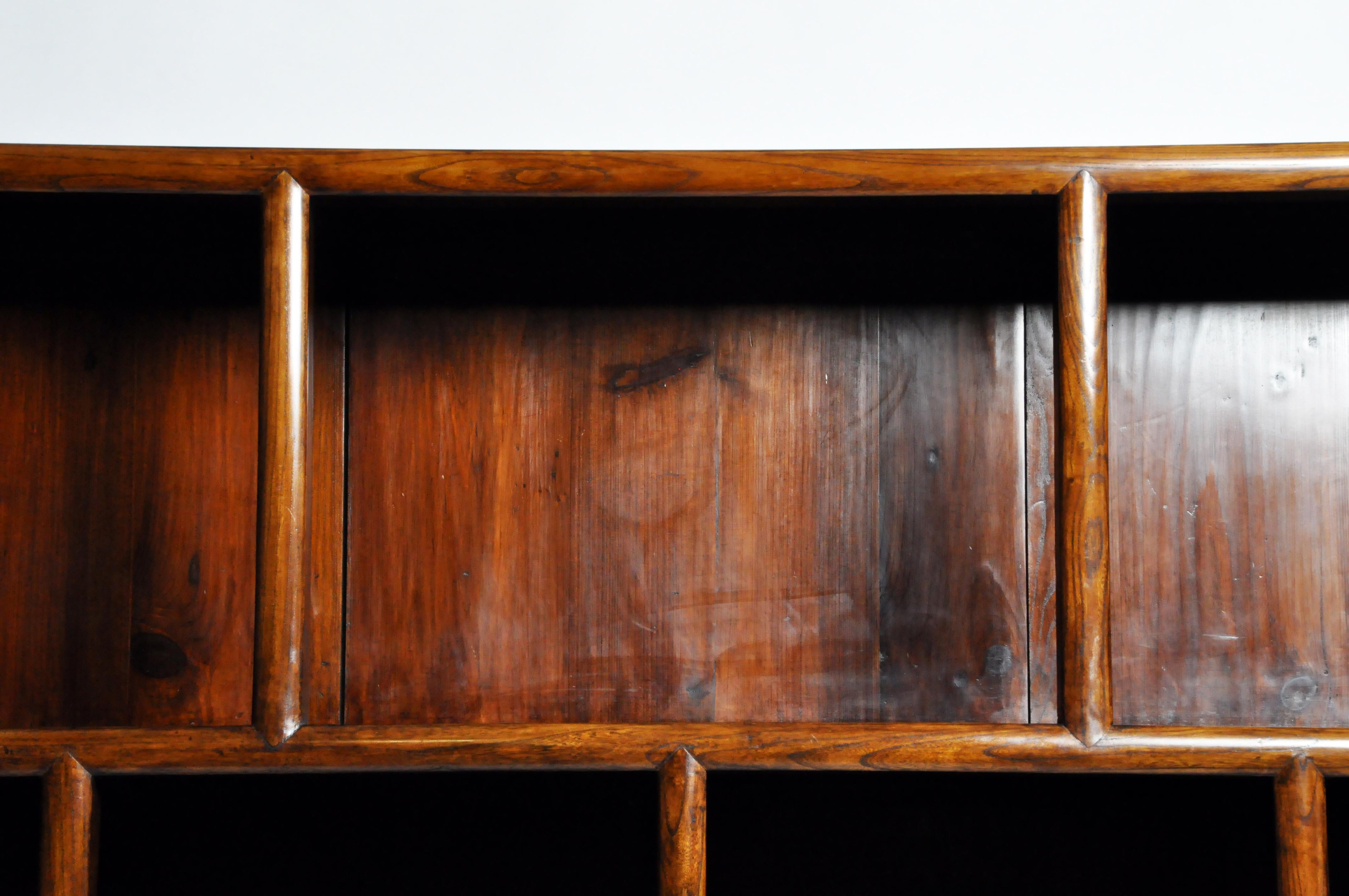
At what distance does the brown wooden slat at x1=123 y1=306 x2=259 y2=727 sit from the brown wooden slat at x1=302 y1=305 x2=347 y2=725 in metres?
0.05

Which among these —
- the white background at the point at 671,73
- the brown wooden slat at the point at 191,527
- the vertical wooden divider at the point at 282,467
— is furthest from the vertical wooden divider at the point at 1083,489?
the brown wooden slat at the point at 191,527

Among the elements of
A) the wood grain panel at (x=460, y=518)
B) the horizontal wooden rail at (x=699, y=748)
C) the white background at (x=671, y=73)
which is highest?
the white background at (x=671, y=73)

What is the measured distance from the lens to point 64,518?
808mm

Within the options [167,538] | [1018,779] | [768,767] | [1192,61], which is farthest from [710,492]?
[1192,61]

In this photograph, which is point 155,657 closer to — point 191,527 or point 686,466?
point 191,527

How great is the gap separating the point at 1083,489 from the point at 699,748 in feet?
1.11

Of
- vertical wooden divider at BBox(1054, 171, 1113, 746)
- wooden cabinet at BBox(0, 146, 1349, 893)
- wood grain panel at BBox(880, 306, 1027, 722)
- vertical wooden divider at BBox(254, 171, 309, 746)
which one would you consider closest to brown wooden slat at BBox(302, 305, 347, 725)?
wooden cabinet at BBox(0, 146, 1349, 893)

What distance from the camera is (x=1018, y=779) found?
82 centimetres

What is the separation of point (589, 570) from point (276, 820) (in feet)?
1.17

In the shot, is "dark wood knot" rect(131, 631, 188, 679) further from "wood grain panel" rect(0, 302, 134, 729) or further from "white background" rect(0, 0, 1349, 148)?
"white background" rect(0, 0, 1349, 148)

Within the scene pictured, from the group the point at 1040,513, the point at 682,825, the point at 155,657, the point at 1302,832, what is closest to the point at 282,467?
the point at 155,657

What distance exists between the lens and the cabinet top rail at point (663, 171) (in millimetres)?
683

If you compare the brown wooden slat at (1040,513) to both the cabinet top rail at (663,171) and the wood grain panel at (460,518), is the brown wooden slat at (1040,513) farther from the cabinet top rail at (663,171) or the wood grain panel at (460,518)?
the wood grain panel at (460,518)

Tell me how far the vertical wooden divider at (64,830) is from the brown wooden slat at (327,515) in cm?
18
